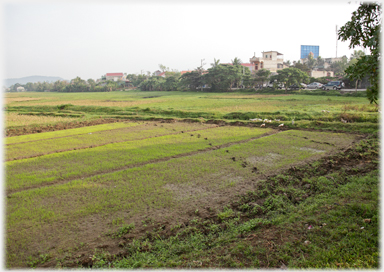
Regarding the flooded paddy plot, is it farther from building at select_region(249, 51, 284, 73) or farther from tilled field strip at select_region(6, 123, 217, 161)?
building at select_region(249, 51, 284, 73)

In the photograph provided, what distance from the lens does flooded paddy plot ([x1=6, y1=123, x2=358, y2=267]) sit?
570cm

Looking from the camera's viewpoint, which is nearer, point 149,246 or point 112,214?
point 149,246

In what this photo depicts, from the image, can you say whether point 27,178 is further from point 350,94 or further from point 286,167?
point 350,94

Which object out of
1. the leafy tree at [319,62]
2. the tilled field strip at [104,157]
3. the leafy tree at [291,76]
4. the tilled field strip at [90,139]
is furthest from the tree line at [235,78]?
the tilled field strip at [104,157]

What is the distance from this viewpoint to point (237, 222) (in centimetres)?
588

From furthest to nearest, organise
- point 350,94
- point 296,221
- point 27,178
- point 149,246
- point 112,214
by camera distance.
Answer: point 350,94
point 27,178
point 112,214
point 296,221
point 149,246

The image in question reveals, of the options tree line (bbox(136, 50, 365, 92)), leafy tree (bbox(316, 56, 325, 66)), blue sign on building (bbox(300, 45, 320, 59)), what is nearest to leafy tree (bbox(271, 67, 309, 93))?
tree line (bbox(136, 50, 365, 92))

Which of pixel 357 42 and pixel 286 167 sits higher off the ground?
pixel 357 42

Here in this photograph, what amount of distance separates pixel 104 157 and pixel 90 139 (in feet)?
15.7

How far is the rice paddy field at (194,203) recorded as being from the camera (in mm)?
4656

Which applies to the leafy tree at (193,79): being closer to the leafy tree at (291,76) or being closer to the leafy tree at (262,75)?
the leafy tree at (262,75)

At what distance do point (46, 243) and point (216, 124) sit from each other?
1613 cm

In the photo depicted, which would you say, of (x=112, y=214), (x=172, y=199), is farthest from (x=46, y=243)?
(x=172, y=199)

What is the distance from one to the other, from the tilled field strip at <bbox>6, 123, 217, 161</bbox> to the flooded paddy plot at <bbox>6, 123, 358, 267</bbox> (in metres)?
1.08
